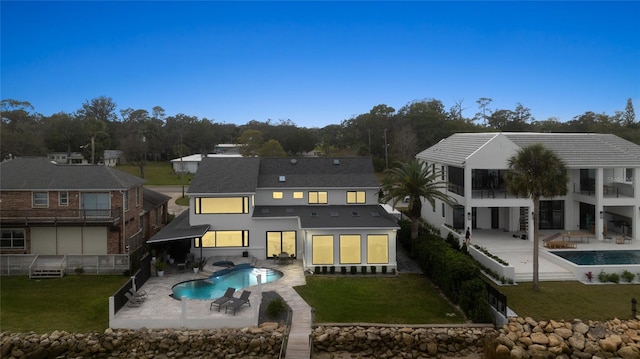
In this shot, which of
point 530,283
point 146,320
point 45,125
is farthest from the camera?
point 45,125

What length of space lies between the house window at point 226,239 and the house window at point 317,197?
17.3 ft

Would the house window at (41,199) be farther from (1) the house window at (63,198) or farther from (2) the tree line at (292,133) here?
(2) the tree line at (292,133)

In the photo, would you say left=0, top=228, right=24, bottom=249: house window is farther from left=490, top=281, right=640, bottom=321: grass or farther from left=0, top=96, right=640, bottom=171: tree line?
left=0, top=96, right=640, bottom=171: tree line

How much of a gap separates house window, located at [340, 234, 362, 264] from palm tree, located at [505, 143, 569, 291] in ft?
28.8

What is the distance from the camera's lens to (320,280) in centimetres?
2369

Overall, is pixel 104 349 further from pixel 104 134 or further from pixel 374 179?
pixel 104 134

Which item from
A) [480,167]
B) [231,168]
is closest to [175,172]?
[231,168]

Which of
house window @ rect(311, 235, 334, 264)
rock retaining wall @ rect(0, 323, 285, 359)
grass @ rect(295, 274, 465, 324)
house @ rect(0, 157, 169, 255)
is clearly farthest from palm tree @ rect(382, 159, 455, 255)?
house @ rect(0, 157, 169, 255)

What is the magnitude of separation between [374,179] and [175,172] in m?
52.1

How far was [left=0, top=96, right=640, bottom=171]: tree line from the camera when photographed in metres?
67.8

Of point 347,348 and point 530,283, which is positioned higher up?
point 530,283

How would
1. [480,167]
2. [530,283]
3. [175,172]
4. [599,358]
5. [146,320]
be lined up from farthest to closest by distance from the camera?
[175,172] < [480,167] < [530,283] < [146,320] < [599,358]

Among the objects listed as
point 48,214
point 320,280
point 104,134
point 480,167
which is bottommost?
point 320,280

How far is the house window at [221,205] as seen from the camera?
28.0 meters
